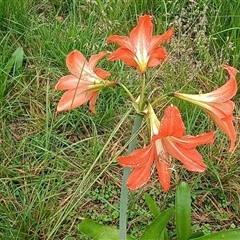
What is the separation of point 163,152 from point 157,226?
0.61 m

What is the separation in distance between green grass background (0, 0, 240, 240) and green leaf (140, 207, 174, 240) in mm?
407

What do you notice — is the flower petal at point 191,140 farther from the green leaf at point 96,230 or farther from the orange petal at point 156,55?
the green leaf at point 96,230

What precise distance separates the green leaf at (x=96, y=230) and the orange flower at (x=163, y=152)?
68 cm

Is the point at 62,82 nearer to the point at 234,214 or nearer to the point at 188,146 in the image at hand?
the point at 188,146

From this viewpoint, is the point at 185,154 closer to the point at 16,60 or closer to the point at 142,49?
the point at 142,49

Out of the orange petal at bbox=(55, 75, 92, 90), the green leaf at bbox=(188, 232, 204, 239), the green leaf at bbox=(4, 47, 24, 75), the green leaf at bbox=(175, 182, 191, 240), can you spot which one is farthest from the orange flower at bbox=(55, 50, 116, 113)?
the green leaf at bbox=(4, 47, 24, 75)

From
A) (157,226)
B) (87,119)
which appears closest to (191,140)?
(157,226)

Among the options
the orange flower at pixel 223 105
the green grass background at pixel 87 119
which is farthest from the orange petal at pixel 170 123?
the green grass background at pixel 87 119

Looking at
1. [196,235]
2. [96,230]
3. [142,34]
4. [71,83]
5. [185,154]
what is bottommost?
[196,235]

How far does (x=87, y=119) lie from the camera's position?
2811 mm

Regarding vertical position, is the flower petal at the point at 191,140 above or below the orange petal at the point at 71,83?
below

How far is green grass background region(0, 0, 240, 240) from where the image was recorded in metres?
2.52

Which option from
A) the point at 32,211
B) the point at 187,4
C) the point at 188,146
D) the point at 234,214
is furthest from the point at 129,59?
the point at 187,4

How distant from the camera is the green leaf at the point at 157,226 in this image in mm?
2000
